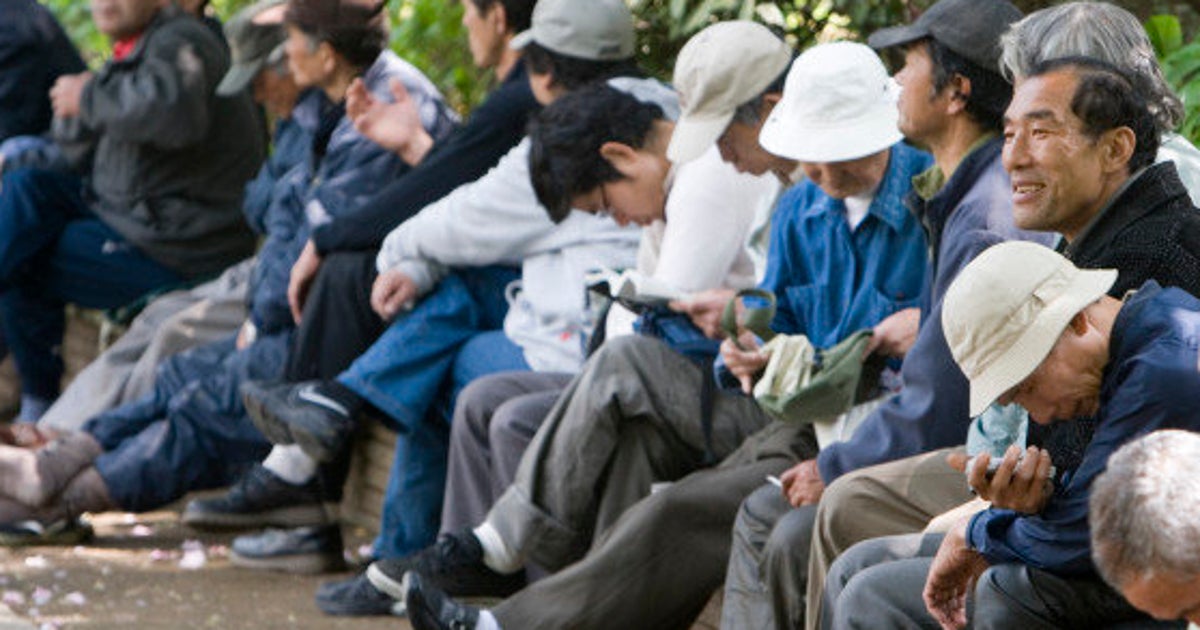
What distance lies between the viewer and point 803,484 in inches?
206

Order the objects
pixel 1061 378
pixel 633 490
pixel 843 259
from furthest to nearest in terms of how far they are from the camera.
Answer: pixel 633 490, pixel 843 259, pixel 1061 378

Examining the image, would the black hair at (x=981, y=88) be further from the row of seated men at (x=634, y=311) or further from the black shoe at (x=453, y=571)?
the black shoe at (x=453, y=571)

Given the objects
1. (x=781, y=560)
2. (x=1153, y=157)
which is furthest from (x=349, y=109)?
(x=1153, y=157)

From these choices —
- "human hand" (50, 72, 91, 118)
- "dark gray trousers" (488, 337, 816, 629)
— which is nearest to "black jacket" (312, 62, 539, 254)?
"dark gray trousers" (488, 337, 816, 629)

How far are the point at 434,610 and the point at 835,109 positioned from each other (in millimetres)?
1486

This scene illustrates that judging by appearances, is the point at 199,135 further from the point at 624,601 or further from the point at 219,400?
the point at 624,601

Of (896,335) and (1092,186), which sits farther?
(896,335)

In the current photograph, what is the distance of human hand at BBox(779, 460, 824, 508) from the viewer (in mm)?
5191

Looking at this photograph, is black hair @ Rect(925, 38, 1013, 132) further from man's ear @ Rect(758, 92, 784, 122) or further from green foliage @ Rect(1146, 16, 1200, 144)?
man's ear @ Rect(758, 92, 784, 122)

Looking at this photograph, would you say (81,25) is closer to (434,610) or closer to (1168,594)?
(434,610)

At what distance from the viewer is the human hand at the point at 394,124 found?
7.68 m

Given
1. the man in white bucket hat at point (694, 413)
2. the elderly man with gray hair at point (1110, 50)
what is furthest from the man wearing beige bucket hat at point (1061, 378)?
the man in white bucket hat at point (694, 413)

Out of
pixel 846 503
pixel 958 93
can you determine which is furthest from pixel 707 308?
pixel 846 503

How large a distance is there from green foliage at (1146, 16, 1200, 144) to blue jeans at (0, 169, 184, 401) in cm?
428
